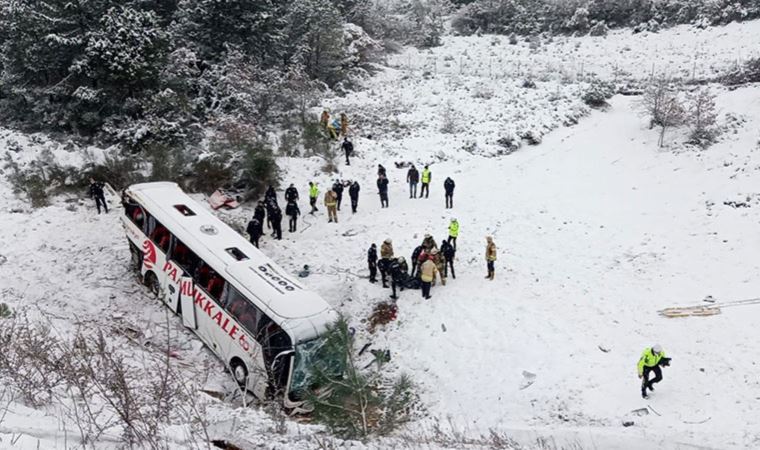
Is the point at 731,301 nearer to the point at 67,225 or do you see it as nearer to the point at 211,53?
the point at 67,225

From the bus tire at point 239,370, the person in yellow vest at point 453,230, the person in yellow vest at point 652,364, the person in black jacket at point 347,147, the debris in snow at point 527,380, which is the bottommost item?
the debris in snow at point 527,380

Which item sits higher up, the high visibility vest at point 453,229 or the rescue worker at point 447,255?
the high visibility vest at point 453,229

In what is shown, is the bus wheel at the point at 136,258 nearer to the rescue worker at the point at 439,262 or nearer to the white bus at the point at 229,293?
the white bus at the point at 229,293

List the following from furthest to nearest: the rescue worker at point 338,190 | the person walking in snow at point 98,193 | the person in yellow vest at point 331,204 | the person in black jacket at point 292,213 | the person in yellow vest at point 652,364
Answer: the rescue worker at point 338,190
the person in yellow vest at point 331,204
the person in black jacket at point 292,213
the person walking in snow at point 98,193
the person in yellow vest at point 652,364

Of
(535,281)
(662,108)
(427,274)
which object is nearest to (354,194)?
(427,274)

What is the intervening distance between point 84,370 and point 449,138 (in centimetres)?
2297

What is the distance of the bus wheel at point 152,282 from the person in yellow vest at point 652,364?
11877 mm

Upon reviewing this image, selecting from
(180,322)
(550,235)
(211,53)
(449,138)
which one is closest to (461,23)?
(449,138)

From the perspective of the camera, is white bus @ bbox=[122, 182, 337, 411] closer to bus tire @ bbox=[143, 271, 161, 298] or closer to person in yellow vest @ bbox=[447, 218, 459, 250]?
bus tire @ bbox=[143, 271, 161, 298]

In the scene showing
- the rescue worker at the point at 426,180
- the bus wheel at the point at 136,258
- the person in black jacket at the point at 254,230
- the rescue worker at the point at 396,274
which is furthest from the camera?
the rescue worker at the point at 426,180

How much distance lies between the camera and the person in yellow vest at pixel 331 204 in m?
20.8

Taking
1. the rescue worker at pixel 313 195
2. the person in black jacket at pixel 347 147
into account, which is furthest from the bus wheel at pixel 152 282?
the person in black jacket at pixel 347 147

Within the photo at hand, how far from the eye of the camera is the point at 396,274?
16438 millimetres

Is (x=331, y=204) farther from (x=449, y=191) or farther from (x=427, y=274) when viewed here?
(x=427, y=274)
